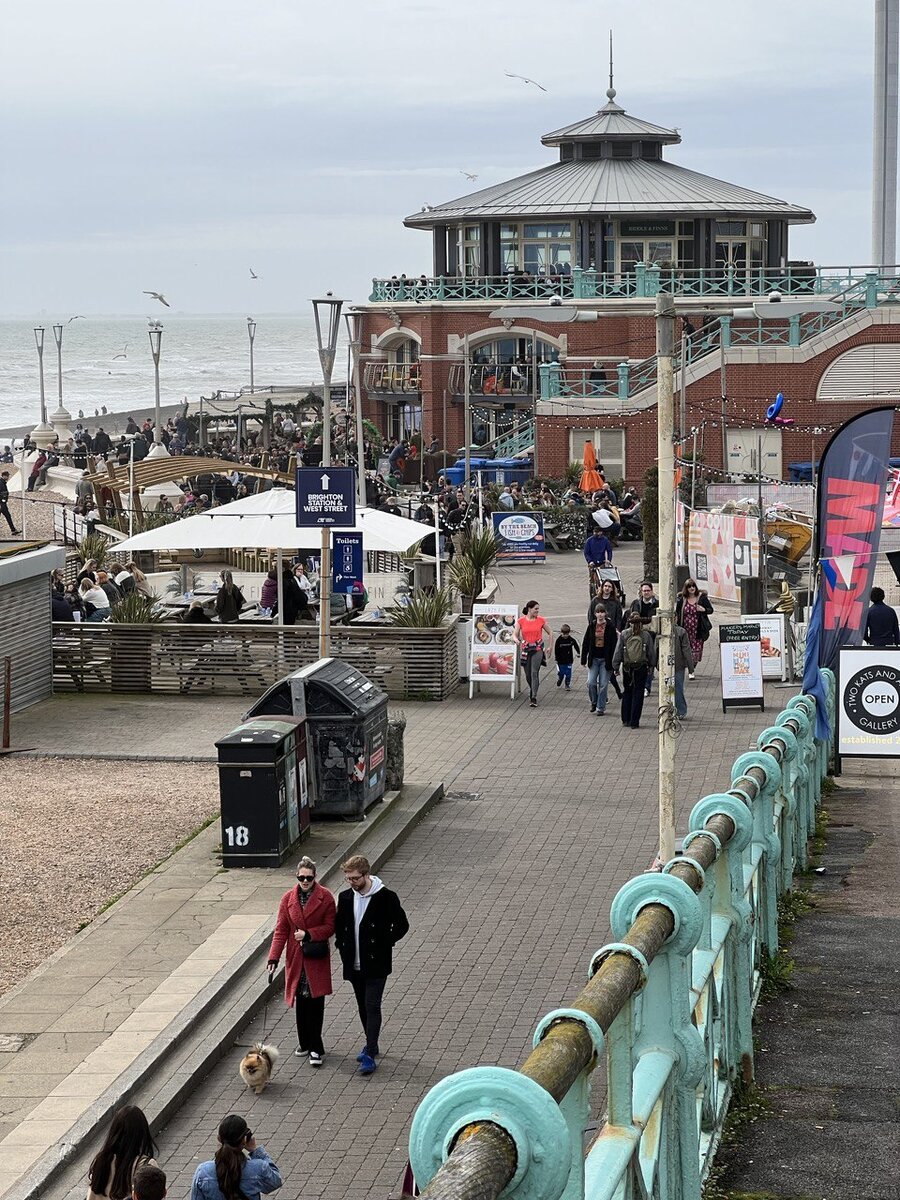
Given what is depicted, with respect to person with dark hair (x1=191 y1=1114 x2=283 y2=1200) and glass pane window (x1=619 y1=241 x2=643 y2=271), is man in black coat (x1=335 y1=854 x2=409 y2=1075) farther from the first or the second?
glass pane window (x1=619 y1=241 x2=643 y2=271)

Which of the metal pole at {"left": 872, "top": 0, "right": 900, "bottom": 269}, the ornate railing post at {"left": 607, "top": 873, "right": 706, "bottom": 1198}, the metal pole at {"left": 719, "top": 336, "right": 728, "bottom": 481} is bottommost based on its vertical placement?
the ornate railing post at {"left": 607, "top": 873, "right": 706, "bottom": 1198}

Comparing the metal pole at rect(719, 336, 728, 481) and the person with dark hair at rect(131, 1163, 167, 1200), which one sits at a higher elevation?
the metal pole at rect(719, 336, 728, 481)

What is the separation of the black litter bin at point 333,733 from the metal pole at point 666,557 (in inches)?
151

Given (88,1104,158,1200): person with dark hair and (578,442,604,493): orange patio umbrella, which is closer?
(88,1104,158,1200): person with dark hair

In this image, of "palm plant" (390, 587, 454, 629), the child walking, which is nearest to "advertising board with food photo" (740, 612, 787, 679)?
the child walking

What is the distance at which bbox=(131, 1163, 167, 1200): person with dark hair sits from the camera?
6.48 m

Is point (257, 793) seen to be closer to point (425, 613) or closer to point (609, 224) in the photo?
point (425, 613)

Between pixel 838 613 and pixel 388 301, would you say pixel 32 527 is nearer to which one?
pixel 388 301

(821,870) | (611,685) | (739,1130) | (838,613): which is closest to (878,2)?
(611,685)

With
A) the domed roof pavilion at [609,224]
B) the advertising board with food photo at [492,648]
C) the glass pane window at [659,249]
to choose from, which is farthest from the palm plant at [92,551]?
the glass pane window at [659,249]

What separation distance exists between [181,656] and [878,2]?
58460 millimetres

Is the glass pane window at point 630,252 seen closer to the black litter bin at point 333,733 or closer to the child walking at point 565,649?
the child walking at point 565,649

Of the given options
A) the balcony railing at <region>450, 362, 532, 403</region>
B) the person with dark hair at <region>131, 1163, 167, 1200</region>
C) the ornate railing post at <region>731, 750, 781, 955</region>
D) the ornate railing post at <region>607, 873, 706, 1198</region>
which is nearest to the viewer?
the ornate railing post at <region>607, 873, 706, 1198</region>

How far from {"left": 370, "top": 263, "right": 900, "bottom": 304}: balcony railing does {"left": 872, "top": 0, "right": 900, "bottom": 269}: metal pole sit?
12439 millimetres
